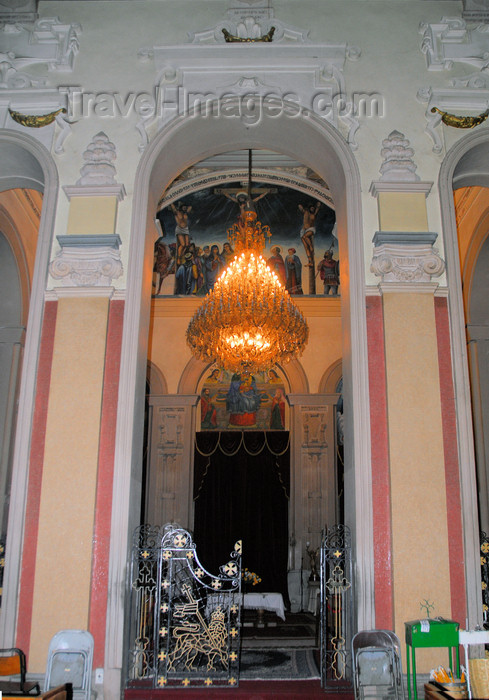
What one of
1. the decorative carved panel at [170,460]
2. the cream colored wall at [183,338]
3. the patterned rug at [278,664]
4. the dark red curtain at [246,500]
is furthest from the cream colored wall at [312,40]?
the dark red curtain at [246,500]

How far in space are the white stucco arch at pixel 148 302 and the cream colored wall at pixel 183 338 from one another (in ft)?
17.5

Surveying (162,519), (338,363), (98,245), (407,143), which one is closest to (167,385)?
(162,519)

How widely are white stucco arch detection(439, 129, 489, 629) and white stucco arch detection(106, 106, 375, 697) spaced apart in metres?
0.85

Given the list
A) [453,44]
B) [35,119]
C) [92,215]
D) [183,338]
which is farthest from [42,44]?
[183,338]

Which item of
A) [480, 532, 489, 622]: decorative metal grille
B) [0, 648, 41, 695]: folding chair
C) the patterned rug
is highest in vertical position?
[480, 532, 489, 622]: decorative metal grille

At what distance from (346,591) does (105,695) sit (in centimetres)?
221

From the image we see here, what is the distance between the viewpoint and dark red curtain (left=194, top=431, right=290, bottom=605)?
11.8 metres

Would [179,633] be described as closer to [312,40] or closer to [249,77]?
[249,77]

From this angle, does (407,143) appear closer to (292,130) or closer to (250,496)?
(292,130)

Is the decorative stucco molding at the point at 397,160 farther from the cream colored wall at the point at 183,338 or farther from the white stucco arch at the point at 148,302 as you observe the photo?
the cream colored wall at the point at 183,338

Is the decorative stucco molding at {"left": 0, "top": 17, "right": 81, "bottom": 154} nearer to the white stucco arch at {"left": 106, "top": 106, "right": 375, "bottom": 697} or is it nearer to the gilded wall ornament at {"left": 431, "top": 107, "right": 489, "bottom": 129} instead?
the white stucco arch at {"left": 106, "top": 106, "right": 375, "bottom": 697}

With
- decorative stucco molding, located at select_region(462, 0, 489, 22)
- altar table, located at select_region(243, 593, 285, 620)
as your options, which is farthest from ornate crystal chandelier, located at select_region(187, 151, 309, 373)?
altar table, located at select_region(243, 593, 285, 620)

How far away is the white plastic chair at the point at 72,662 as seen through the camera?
4.63 metres

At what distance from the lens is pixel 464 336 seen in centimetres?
581
